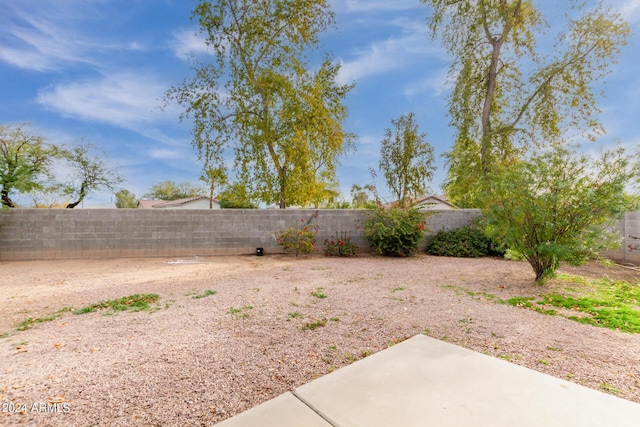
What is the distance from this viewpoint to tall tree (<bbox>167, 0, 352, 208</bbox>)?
460 inches

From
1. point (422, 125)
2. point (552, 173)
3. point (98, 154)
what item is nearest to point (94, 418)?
point (552, 173)

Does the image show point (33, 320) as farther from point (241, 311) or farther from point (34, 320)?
point (241, 311)

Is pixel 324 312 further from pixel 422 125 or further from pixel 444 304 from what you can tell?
pixel 422 125

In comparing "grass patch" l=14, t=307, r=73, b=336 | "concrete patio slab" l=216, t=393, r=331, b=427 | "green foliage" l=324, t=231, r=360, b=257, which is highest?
"green foliage" l=324, t=231, r=360, b=257

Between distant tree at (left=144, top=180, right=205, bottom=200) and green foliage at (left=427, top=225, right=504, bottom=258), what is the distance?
3294 centimetres

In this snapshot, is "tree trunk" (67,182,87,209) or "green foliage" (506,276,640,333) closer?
"green foliage" (506,276,640,333)

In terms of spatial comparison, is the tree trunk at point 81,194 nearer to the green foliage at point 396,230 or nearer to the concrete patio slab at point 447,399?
the green foliage at point 396,230

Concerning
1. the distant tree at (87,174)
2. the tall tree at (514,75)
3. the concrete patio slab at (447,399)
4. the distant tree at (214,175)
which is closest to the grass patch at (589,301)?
the concrete patio slab at (447,399)

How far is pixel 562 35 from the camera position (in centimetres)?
1094

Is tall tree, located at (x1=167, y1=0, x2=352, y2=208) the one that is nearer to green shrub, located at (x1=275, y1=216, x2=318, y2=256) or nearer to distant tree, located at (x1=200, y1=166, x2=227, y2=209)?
distant tree, located at (x1=200, y1=166, x2=227, y2=209)

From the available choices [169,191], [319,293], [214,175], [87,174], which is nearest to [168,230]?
[214,175]

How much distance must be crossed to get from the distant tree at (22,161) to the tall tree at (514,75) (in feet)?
47.1

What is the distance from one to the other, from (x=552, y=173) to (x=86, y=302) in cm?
712

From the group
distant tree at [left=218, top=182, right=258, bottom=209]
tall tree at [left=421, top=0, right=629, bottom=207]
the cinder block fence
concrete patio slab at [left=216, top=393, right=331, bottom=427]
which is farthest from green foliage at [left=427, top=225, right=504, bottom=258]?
concrete patio slab at [left=216, top=393, right=331, bottom=427]
